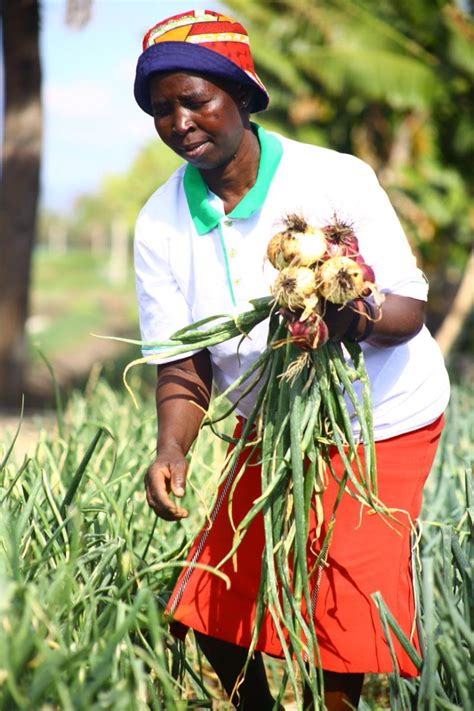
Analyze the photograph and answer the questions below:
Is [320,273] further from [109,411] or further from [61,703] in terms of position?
[109,411]

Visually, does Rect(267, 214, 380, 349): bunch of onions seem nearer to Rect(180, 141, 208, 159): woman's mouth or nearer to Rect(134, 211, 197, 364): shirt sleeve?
Rect(180, 141, 208, 159): woman's mouth

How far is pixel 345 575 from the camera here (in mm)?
2328

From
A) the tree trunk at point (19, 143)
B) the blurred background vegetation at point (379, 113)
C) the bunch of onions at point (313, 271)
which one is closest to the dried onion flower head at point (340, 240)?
the bunch of onions at point (313, 271)

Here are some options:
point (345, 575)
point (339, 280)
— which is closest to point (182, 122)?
point (339, 280)

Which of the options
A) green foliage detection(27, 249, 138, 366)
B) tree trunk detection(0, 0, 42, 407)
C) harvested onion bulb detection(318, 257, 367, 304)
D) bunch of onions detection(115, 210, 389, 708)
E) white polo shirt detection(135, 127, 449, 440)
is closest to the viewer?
harvested onion bulb detection(318, 257, 367, 304)

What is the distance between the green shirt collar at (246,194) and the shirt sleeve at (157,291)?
112 mm

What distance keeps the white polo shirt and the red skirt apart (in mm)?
103

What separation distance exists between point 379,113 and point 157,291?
39.6 feet

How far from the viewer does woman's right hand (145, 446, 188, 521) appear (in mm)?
2363

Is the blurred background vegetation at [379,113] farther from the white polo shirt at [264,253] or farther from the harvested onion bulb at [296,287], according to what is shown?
the harvested onion bulb at [296,287]

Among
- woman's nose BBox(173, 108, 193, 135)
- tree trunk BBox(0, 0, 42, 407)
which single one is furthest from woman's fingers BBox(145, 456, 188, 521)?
tree trunk BBox(0, 0, 42, 407)

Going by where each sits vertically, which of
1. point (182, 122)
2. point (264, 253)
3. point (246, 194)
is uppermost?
point (182, 122)

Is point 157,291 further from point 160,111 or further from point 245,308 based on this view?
point 160,111

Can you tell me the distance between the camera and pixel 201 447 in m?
4.34
